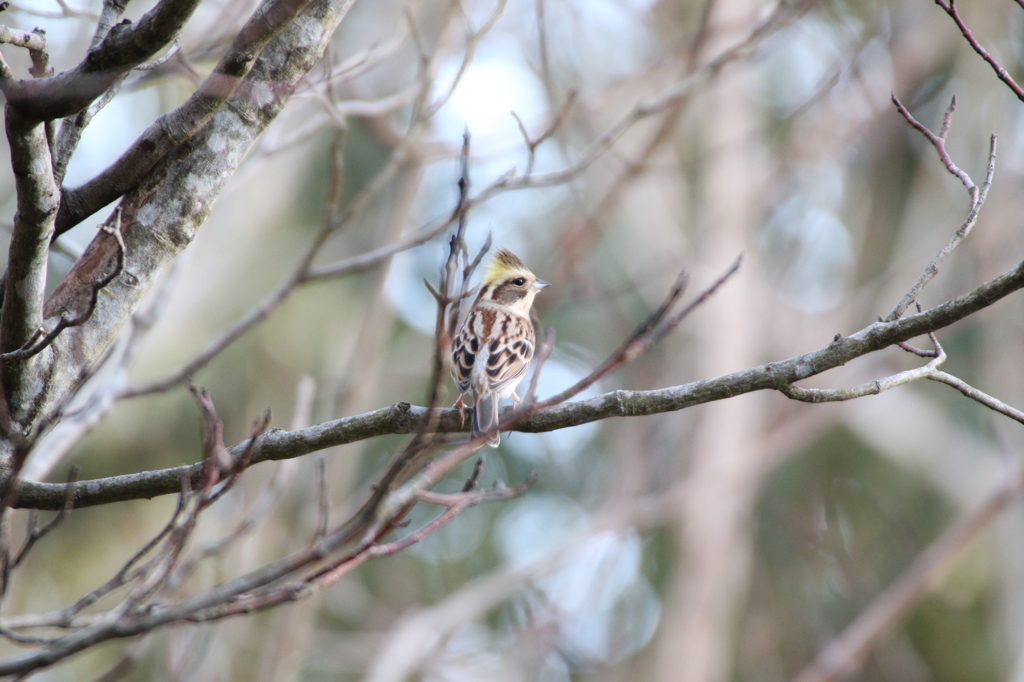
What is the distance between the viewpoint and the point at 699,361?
10.3m

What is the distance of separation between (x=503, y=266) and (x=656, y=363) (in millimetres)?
4398

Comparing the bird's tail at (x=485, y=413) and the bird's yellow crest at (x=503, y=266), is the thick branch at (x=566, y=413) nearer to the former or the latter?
the bird's tail at (x=485, y=413)

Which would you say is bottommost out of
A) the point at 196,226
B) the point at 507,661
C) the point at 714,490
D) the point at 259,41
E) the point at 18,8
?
the point at 507,661

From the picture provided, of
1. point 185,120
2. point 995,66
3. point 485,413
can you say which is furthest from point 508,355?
point 995,66

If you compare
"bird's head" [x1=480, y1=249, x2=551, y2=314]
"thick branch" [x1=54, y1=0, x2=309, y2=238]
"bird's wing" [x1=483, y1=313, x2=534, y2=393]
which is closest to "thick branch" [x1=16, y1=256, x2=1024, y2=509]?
"thick branch" [x1=54, y1=0, x2=309, y2=238]

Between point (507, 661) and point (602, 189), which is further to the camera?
point (602, 189)

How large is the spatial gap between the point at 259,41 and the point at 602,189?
8605 mm

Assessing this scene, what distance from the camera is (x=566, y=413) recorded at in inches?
114

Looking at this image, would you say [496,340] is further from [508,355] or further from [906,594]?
[906,594]

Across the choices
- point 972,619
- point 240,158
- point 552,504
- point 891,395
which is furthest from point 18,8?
point 972,619

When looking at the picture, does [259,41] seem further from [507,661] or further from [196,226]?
[507,661]

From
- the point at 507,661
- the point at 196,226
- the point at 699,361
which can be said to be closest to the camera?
the point at 196,226

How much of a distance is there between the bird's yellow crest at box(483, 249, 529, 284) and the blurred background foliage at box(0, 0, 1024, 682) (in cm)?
72

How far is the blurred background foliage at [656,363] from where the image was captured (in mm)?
7789
